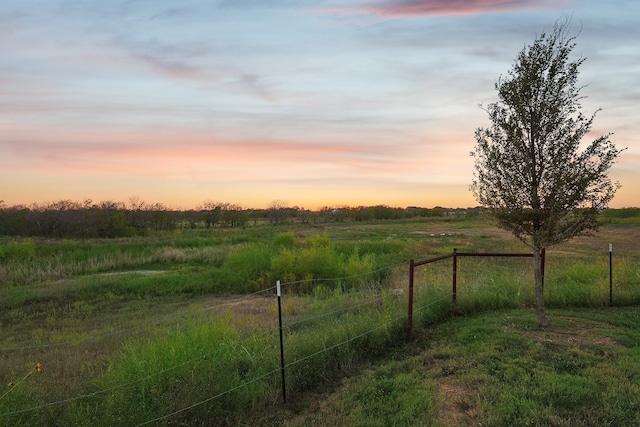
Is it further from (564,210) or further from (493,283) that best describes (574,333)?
(493,283)

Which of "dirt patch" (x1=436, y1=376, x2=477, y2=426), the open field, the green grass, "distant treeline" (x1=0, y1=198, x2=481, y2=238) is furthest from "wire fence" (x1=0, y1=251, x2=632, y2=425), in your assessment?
"distant treeline" (x1=0, y1=198, x2=481, y2=238)

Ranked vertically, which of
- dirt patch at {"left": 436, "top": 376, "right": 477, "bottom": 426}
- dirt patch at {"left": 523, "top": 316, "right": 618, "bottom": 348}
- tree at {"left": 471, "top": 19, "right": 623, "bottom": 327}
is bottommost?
dirt patch at {"left": 436, "top": 376, "right": 477, "bottom": 426}

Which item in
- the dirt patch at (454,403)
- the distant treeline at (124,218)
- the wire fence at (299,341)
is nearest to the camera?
the dirt patch at (454,403)

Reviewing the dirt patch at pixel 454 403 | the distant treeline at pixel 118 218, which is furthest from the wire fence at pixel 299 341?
the distant treeline at pixel 118 218

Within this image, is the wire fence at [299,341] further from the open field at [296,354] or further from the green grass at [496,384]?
the green grass at [496,384]

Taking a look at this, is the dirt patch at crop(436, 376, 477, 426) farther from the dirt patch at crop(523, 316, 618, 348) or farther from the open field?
the dirt patch at crop(523, 316, 618, 348)

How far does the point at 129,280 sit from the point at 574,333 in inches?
757

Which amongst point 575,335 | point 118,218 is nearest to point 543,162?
point 575,335

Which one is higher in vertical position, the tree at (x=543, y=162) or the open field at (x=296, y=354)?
the tree at (x=543, y=162)

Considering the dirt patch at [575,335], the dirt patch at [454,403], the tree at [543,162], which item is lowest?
the dirt patch at [454,403]

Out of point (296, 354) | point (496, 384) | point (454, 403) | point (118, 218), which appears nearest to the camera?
point (454, 403)

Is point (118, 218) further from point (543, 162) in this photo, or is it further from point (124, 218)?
point (543, 162)

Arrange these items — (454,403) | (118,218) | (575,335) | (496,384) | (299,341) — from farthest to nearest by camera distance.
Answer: (118,218) < (575,335) < (299,341) < (496,384) < (454,403)

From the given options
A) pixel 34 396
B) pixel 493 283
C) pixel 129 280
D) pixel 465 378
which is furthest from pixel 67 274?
pixel 465 378
